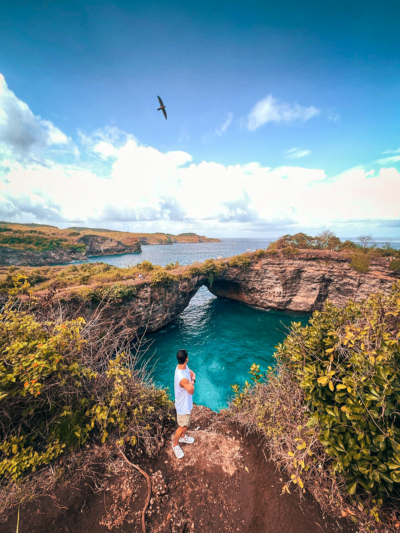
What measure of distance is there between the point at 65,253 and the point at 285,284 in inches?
3466

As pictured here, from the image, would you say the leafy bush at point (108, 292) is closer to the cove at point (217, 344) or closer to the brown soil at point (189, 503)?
the cove at point (217, 344)

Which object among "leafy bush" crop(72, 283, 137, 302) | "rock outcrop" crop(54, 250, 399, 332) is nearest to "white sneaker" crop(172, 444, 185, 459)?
"leafy bush" crop(72, 283, 137, 302)

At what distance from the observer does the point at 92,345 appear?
4438mm

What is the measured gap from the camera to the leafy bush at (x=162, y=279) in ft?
58.9

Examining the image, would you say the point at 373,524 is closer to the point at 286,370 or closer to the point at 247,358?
the point at 286,370

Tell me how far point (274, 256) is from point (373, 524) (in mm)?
24673

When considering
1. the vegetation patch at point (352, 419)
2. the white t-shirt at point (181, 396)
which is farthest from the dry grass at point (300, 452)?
the white t-shirt at point (181, 396)

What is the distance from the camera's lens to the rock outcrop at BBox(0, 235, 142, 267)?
67562mm

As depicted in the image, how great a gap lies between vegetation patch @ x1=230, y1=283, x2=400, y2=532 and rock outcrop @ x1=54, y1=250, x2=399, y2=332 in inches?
613

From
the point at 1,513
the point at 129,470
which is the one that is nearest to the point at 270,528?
the point at 129,470

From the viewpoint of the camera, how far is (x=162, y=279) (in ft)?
60.4

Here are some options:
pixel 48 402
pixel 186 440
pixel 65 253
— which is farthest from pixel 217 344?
pixel 65 253

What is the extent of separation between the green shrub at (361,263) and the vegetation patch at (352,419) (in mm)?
23555

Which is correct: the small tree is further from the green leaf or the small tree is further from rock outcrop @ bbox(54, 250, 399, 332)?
the green leaf
